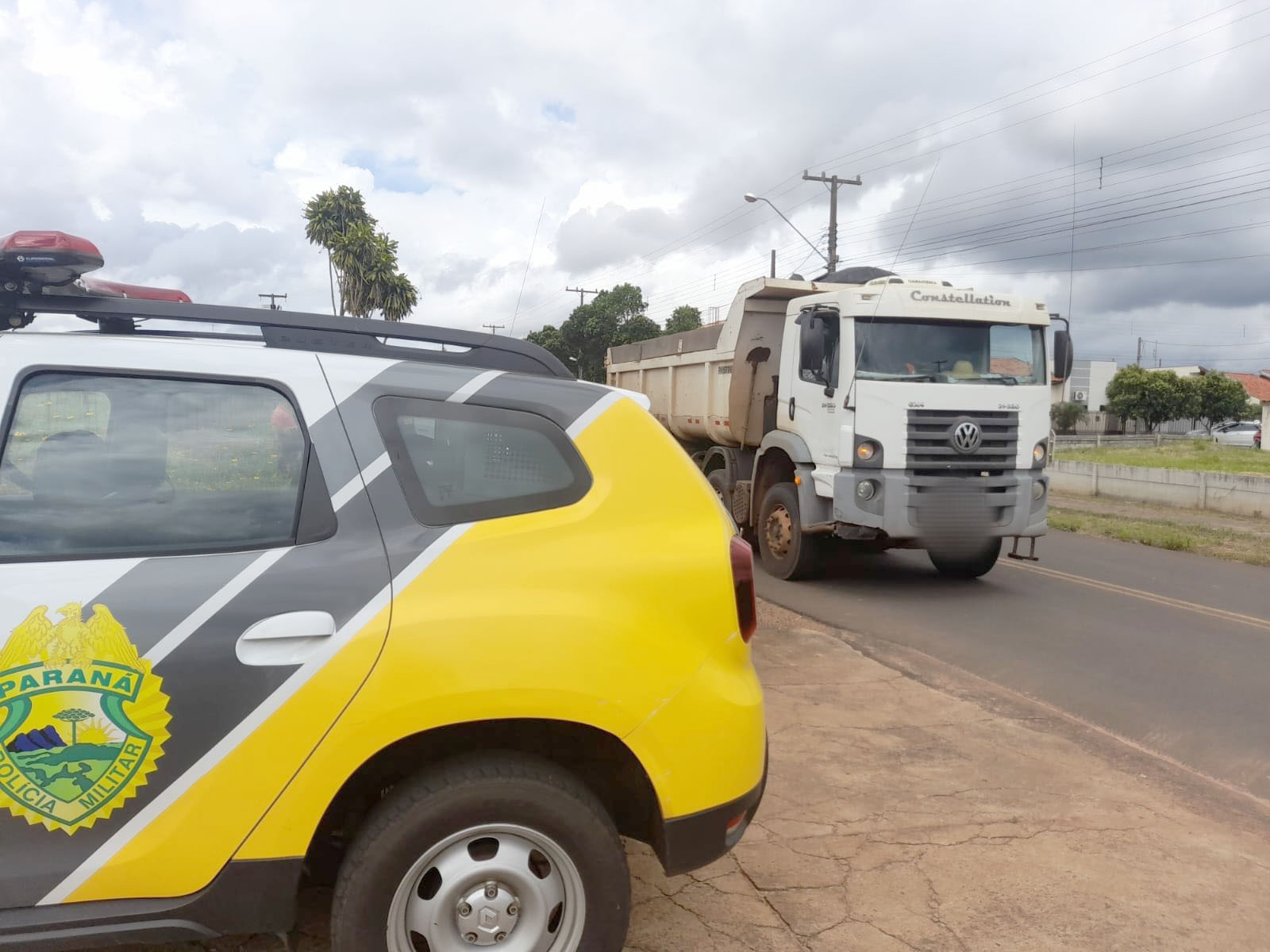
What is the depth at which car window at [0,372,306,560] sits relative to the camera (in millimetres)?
2328

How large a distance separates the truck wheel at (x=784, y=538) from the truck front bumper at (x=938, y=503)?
837 millimetres

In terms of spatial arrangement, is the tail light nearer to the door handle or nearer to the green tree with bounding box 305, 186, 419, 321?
the door handle

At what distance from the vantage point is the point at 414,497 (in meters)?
2.47

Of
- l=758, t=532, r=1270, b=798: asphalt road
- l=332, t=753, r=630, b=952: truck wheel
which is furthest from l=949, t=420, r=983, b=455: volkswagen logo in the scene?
l=332, t=753, r=630, b=952: truck wheel

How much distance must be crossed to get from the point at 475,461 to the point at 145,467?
820 mm

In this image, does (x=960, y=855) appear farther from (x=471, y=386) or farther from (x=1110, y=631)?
(x=1110, y=631)

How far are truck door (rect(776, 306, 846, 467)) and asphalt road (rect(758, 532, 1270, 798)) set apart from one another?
4.80ft

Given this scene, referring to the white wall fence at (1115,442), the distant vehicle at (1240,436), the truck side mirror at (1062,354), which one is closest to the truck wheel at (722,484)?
the truck side mirror at (1062,354)

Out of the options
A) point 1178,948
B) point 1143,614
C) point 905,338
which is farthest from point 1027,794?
point 905,338

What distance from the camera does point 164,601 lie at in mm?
2248

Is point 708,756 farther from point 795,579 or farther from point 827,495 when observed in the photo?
point 795,579

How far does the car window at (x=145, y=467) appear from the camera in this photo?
2328 mm

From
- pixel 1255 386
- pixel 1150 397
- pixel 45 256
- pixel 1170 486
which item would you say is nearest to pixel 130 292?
pixel 45 256

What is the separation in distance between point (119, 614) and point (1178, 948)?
325cm
